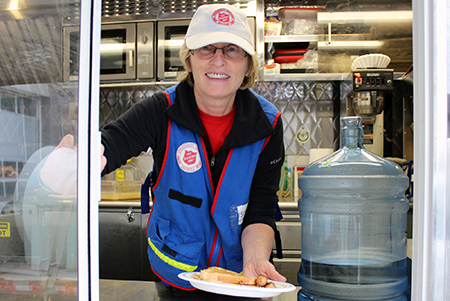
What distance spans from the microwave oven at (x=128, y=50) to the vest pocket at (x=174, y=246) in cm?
209

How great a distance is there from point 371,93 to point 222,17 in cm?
189

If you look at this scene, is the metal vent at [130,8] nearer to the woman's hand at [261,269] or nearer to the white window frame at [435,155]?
the woman's hand at [261,269]

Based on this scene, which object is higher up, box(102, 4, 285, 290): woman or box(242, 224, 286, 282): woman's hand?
box(102, 4, 285, 290): woman

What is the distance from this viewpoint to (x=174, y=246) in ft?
4.05

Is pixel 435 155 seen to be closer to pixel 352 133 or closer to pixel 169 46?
pixel 352 133

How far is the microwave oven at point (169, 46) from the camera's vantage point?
308 cm

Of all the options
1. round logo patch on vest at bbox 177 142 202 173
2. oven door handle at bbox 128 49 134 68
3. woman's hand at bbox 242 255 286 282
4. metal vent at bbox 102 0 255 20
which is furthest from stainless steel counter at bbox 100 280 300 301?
metal vent at bbox 102 0 255 20

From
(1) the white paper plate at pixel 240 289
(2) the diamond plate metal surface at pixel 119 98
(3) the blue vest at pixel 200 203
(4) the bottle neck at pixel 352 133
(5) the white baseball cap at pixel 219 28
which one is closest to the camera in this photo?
(1) the white paper plate at pixel 240 289

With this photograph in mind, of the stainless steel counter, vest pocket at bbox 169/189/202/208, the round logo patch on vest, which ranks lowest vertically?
the stainless steel counter

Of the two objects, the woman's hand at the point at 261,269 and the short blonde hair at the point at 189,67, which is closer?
the woman's hand at the point at 261,269

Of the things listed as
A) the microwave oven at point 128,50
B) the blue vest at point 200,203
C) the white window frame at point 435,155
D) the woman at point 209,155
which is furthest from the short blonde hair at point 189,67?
the microwave oven at point 128,50

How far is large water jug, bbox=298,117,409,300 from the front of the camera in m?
0.93

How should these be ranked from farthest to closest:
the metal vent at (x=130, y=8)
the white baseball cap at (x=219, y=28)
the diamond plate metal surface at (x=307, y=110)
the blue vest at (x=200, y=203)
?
1. the diamond plate metal surface at (x=307, y=110)
2. the metal vent at (x=130, y=8)
3. the blue vest at (x=200, y=203)
4. the white baseball cap at (x=219, y=28)

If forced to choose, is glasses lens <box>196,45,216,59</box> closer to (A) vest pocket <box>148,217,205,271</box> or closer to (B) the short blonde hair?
(B) the short blonde hair
